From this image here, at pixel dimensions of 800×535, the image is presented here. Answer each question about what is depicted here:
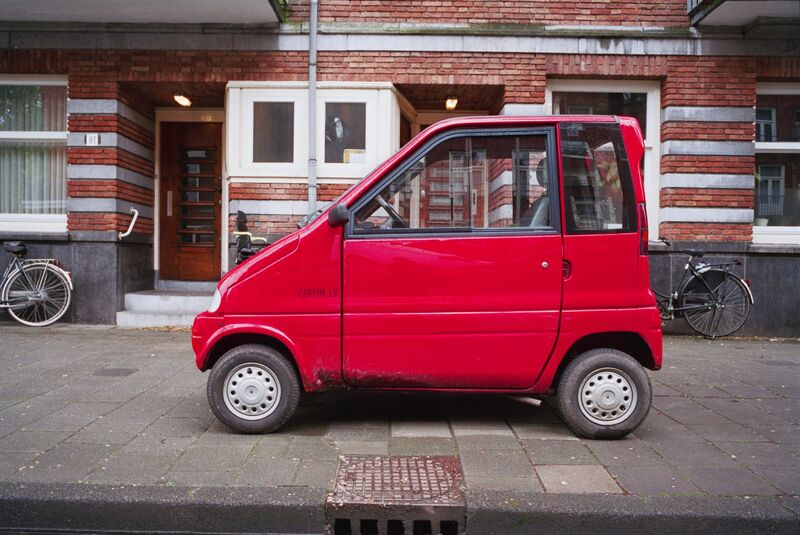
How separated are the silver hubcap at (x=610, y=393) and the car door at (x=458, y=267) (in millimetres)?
392

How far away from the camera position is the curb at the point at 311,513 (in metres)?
3.12

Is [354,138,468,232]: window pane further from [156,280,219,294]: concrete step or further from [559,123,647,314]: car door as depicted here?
[156,280,219,294]: concrete step

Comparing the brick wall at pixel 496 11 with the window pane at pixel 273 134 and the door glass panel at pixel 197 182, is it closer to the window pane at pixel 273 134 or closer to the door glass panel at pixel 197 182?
the window pane at pixel 273 134

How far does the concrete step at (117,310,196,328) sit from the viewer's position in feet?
30.7

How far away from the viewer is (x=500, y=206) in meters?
4.25

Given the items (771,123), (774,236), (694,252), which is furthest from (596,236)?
(771,123)

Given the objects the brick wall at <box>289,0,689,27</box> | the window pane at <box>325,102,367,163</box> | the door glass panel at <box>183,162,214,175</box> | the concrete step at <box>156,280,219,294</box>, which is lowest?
the concrete step at <box>156,280,219,294</box>

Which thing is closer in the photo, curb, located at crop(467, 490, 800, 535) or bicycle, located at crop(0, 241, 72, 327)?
curb, located at crop(467, 490, 800, 535)

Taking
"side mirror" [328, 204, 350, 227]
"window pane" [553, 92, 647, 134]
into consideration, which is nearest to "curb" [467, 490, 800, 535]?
"side mirror" [328, 204, 350, 227]

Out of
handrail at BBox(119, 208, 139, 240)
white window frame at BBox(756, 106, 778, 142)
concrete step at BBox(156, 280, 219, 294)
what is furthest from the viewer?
concrete step at BBox(156, 280, 219, 294)

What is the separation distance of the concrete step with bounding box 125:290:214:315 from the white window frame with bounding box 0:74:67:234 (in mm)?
1601

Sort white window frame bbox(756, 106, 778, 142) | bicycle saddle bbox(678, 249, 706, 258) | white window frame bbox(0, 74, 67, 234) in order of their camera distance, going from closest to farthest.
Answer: bicycle saddle bbox(678, 249, 706, 258)
white window frame bbox(756, 106, 778, 142)
white window frame bbox(0, 74, 67, 234)

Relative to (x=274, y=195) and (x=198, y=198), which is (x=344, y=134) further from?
(x=198, y=198)

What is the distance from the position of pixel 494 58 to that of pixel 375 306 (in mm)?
6323
